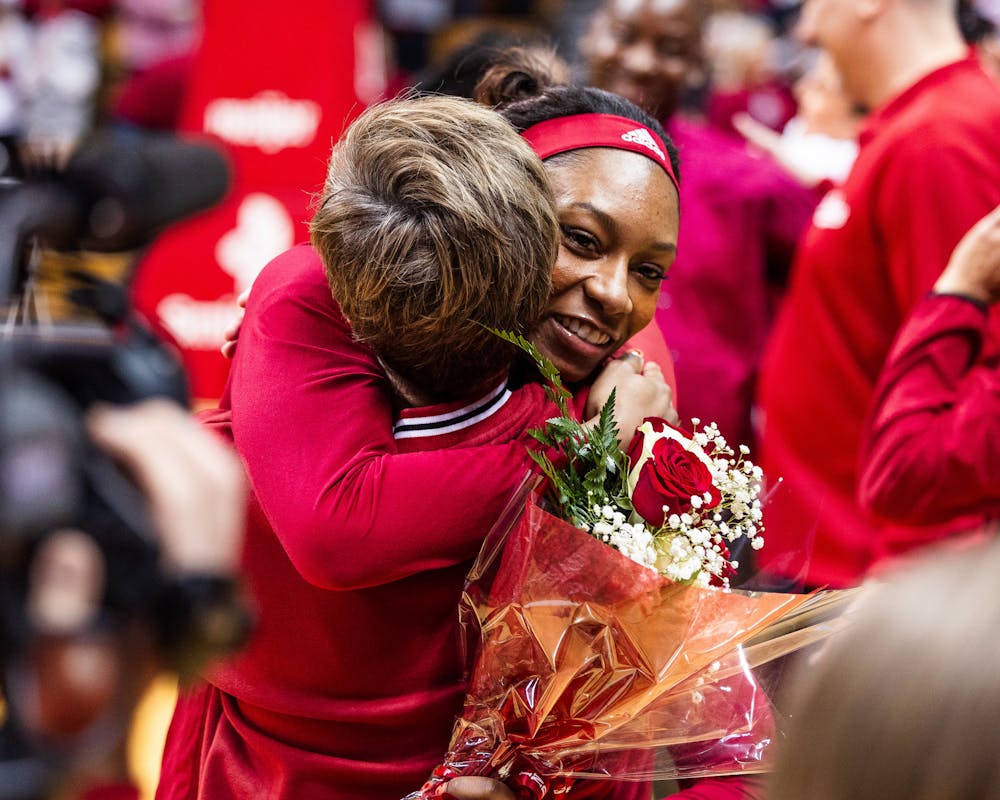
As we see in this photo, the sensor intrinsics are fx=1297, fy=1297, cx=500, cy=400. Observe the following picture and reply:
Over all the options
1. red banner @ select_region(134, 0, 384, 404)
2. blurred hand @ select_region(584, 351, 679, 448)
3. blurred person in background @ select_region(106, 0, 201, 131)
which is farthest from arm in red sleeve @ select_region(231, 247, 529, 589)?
red banner @ select_region(134, 0, 384, 404)

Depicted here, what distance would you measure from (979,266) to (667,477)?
1.07m

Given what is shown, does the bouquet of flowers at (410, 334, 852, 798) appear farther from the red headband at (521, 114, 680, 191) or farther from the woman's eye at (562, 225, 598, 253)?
the red headband at (521, 114, 680, 191)

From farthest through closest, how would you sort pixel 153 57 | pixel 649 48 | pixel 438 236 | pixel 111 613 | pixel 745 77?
pixel 745 77 < pixel 153 57 < pixel 649 48 < pixel 438 236 < pixel 111 613

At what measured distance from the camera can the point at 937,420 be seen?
211 cm

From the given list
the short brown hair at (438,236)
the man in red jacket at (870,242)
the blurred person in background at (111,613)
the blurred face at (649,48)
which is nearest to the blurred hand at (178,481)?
the blurred person in background at (111,613)

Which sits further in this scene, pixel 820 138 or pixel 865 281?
pixel 820 138

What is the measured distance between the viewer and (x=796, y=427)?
107 inches

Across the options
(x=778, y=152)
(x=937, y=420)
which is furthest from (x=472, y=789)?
(x=778, y=152)

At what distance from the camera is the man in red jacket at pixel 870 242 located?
2346 millimetres

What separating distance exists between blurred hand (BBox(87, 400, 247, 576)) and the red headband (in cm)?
82

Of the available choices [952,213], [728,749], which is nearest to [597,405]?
[728,749]

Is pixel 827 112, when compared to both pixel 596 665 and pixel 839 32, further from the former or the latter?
pixel 596 665

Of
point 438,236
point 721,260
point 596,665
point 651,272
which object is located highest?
point 438,236

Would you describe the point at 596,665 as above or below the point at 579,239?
below
